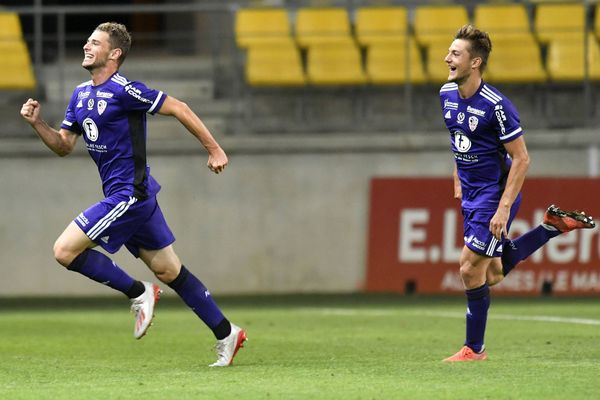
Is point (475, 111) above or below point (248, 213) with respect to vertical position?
above

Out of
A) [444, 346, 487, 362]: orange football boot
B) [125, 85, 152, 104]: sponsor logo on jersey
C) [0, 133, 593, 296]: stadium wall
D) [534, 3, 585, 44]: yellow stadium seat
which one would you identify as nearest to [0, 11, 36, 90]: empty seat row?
[0, 133, 593, 296]: stadium wall

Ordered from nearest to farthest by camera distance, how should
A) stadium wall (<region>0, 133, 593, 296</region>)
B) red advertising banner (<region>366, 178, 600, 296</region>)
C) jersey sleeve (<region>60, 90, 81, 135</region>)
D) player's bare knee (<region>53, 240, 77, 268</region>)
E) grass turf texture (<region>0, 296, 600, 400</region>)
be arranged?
grass turf texture (<region>0, 296, 600, 400</region>) < player's bare knee (<region>53, 240, 77, 268</region>) < jersey sleeve (<region>60, 90, 81, 135</region>) < red advertising banner (<region>366, 178, 600, 296</region>) < stadium wall (<region>0, 133, 593, 296</region>)

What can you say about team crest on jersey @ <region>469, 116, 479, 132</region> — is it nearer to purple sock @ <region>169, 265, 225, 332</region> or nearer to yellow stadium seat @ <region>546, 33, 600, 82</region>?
purple sock @ <region>169, 265, 225, 332</region>

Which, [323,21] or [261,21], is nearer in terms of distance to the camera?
[323,21]

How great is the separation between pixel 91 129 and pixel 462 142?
2325mm

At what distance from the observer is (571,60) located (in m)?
17.0

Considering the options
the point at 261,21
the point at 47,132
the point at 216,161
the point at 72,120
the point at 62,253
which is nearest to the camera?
the point at 216,161

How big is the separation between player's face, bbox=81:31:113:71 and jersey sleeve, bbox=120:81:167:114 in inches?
9.6

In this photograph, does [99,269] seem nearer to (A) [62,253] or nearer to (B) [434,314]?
(A) [62,253]

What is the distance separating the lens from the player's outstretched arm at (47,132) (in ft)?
26.7

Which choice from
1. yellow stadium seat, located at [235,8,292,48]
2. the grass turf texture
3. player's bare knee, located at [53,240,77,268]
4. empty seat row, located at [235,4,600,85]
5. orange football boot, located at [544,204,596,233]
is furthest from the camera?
yellow stadium seat, located at [235,8,292,48]

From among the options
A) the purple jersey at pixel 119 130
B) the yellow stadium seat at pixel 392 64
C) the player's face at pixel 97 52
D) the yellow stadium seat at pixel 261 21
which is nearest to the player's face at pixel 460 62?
the purple jersey at pixel 119 130

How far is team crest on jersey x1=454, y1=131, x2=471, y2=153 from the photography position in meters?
8.34

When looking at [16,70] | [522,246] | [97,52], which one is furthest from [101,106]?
[16,70]
